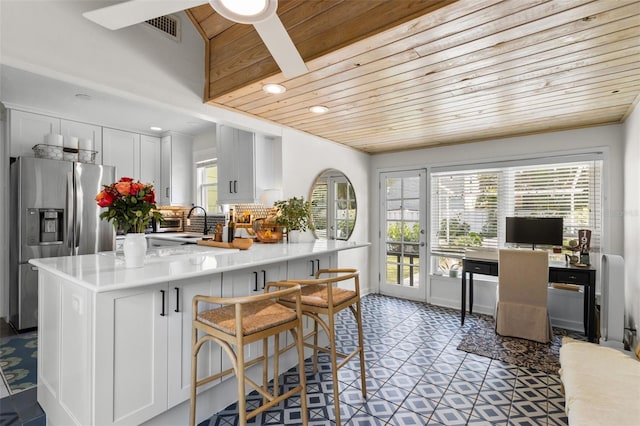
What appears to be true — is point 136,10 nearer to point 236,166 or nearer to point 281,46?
point 281,46

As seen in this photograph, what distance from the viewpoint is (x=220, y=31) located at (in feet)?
8.61

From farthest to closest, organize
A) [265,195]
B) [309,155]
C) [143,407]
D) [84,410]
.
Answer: [309,155], [265,195], [143,407], [84,410]

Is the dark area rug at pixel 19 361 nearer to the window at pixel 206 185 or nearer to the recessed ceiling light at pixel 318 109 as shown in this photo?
the window at pixel 206 185

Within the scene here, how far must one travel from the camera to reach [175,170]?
16.5 ft

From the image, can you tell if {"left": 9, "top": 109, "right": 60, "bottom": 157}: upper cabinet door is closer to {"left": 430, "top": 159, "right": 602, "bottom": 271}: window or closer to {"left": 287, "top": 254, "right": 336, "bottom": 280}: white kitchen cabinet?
{"left": 287, "top": 254, "right": 336, "bottom": 280}: white kitchen cabinet

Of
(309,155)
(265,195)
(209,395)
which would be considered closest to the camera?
(209,395)

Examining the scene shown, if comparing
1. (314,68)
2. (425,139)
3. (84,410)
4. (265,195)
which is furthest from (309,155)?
(84,410)

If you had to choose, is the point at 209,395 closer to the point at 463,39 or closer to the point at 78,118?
the point at 463,39

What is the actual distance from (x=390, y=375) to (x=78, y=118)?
4.71 meters

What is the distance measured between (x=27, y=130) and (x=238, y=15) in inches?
154

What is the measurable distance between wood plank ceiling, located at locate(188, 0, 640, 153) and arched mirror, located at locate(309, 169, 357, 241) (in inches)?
36.3

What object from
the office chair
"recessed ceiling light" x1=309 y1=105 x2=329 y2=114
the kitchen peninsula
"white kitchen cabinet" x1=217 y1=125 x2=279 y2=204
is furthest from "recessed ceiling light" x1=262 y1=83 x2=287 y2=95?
the office chair

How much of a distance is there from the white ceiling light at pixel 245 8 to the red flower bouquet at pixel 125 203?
1.12 m

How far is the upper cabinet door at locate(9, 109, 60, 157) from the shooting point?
362 cm
